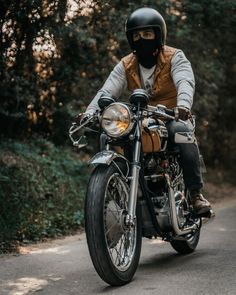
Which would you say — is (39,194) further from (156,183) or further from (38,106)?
(156,183)

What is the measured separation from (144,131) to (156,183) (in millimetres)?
568

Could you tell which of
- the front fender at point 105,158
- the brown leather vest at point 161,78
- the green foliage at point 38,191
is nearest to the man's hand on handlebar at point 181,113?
the front fender at point 105,158

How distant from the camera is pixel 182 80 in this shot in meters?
5.14

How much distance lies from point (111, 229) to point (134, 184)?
369mm

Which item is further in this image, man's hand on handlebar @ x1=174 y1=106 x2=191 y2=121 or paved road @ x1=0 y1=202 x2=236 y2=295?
man's hand on handlebar @ x1=174 y1=106 x2=191 y2=121

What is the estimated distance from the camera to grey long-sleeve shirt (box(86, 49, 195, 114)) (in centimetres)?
499

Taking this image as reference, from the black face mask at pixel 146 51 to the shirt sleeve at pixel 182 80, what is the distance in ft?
0.60

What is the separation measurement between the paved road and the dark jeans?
0.69m

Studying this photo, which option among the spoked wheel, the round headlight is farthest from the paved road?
the round headlight

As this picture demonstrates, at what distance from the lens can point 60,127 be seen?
35.5 feet

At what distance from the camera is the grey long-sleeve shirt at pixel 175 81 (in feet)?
16.4

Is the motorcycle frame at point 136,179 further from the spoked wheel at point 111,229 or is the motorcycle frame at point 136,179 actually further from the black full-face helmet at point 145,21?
the black full-face helmet at point 145,21

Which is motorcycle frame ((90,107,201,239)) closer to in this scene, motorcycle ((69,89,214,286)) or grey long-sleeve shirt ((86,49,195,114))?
motorcycle ((69,89,214,286))

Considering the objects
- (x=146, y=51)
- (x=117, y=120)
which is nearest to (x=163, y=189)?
(x=117, y=120)
